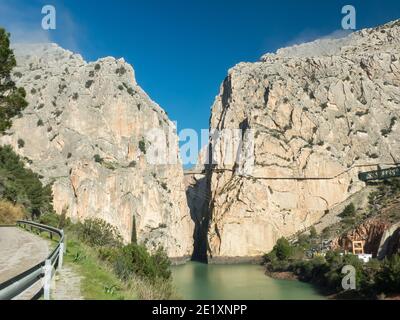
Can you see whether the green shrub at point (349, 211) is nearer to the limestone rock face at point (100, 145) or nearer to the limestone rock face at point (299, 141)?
the limestone rock face at point (299, 141)

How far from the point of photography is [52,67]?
396 ft

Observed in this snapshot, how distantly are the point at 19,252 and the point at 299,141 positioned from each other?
116 m

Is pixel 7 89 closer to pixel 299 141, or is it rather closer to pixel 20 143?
pixel 20 143

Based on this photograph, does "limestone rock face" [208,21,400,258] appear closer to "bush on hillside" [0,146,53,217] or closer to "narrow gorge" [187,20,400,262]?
"narrow gorge" [187,20,400,262]

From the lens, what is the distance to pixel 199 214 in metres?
158

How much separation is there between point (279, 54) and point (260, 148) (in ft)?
225

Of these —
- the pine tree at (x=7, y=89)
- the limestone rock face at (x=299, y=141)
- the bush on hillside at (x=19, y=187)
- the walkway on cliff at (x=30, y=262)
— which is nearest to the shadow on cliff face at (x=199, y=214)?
the limestone rock face at (x=299, y=141)

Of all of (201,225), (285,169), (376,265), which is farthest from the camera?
(201,225)

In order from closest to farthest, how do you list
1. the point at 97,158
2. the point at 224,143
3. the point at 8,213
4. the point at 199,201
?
the point at 8,213 < the point at 97,158 < the point at 224,143 < the point at 199,201

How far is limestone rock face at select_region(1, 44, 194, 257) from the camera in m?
101

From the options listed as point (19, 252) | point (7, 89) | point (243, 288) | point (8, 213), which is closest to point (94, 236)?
point (8, 213)

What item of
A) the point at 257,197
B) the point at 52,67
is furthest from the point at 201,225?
the point at 52,67

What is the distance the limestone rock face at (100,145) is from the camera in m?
101

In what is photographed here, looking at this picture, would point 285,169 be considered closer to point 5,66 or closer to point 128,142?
point 128,142
